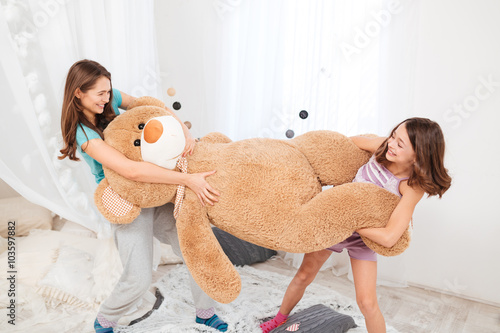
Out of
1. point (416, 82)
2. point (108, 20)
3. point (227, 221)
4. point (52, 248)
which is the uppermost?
point (108, 20)

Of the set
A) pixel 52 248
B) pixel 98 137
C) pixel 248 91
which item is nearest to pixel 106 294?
pixel 52 248

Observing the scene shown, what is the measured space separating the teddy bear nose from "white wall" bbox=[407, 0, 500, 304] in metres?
1.37

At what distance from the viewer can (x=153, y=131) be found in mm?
1289

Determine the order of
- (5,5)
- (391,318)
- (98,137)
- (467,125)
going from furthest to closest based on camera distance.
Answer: (467,125)
(391,318)
(5,5)
(98,137)

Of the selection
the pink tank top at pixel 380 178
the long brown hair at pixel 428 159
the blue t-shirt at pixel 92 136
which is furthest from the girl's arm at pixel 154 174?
the long brown hair at pixel 428 159

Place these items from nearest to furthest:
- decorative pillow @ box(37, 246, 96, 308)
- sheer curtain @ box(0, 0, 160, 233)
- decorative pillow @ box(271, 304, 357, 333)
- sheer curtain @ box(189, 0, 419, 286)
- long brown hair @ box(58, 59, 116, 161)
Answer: long brown hair @ box(58, 59, 116, 161)
decorative pillow @ box(271, 304, 357, 333)
sheer curtain @ box(0, 0, 160, 233)
decorative pillow @ box(37, 246, 96, 308)
sheer curtain @ box(189, 0, 419, 286)

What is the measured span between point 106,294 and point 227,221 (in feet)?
3.18

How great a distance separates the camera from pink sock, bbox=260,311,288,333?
1.69 metres

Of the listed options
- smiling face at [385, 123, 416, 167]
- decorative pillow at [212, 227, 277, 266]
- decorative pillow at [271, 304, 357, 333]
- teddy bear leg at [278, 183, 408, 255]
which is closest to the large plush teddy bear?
teddy bear leg at [278, 183, 408, 255]

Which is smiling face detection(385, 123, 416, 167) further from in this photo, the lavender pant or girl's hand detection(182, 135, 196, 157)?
girl's hand detection(182, 135, 196, 157)

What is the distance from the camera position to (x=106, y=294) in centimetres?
193

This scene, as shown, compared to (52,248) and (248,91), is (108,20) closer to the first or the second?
(248,91)

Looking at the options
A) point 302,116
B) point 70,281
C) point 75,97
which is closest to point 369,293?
point 302,116

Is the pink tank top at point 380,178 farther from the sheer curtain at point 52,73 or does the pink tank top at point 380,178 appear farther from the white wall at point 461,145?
the sheer curtain at point 52,73
